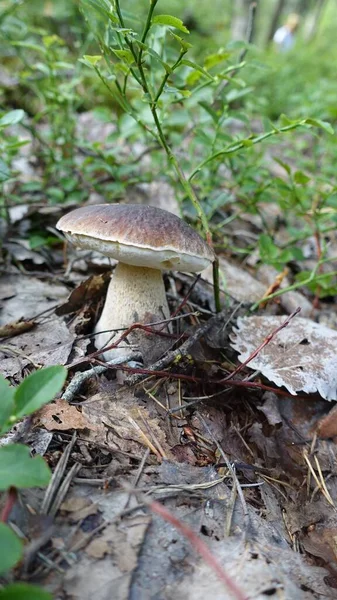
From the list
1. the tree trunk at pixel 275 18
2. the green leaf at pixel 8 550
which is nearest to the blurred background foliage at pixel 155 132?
the green leaf at pixel 8 550

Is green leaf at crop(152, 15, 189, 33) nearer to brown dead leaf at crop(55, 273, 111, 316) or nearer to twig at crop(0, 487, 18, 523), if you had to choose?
brown dead leaf at crop(55, 273, 111, 316)

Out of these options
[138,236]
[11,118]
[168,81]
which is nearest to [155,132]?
[168,81]

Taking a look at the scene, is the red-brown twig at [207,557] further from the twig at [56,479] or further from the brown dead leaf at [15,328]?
the brown dead leaf at [15,328]

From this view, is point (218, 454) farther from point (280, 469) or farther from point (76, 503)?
point (76, 503)

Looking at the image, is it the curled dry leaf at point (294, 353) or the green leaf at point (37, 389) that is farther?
the curled dry leaf at point (294, 353)

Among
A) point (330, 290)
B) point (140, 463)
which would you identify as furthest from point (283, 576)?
point (330, 290)

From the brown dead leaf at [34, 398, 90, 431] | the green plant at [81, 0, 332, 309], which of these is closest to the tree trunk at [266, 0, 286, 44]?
the green plant at [81, 0, 332, 309]
